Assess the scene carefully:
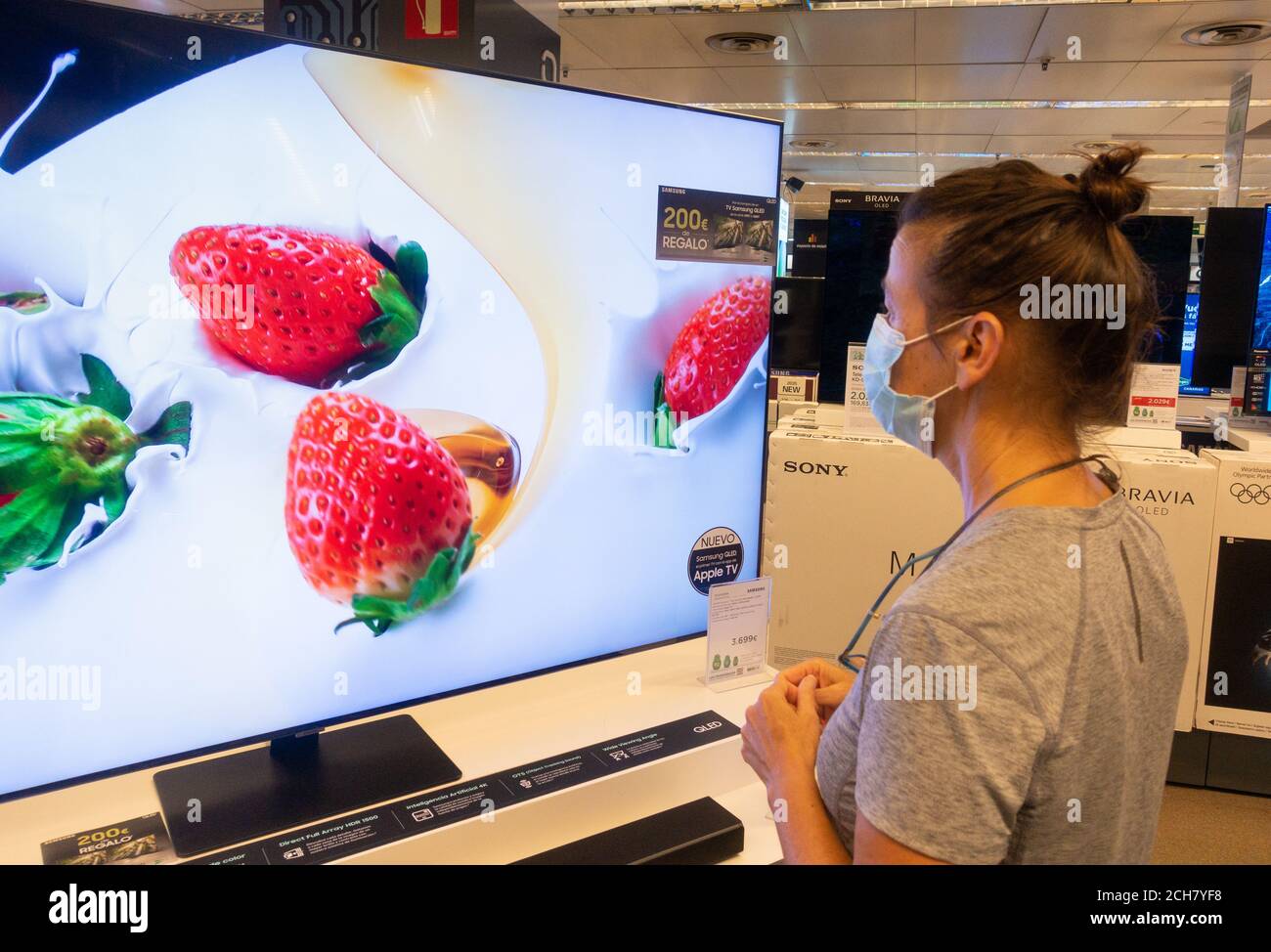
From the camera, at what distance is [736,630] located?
1420 mm

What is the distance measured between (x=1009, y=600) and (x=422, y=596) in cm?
69

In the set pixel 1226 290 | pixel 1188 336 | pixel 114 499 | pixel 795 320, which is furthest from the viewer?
pixel 1188 336

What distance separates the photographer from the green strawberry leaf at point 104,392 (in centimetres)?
86

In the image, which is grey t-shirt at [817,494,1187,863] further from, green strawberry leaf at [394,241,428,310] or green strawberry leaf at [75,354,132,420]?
green strawberry leaf at [75,354,132,420]

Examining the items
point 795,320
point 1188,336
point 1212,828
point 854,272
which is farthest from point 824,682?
point 1188,336

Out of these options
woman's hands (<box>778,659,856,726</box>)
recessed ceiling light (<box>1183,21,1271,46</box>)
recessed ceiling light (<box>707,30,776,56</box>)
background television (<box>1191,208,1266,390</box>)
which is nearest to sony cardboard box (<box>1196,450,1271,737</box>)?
background television (<box>1191,208,1266,390</box>)

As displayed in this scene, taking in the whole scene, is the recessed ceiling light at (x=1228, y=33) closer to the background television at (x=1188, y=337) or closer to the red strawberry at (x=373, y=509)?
the background television at (x=1188, y=337)

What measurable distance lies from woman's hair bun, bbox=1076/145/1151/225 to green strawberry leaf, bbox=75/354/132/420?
40.6 inches

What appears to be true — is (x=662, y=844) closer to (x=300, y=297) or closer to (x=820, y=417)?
(x=300, y=297)

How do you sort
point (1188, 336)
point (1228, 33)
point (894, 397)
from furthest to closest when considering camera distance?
1. point (1188, 336)
2. point (1228, 33)
3. point (894, 397)

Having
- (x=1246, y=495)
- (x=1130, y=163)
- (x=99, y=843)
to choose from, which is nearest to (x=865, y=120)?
(x=1246, y=495)

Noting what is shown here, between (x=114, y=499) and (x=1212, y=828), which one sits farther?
(x=1212, y=828)

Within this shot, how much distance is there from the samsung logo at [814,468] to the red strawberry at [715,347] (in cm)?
96

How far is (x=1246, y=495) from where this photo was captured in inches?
95.2
